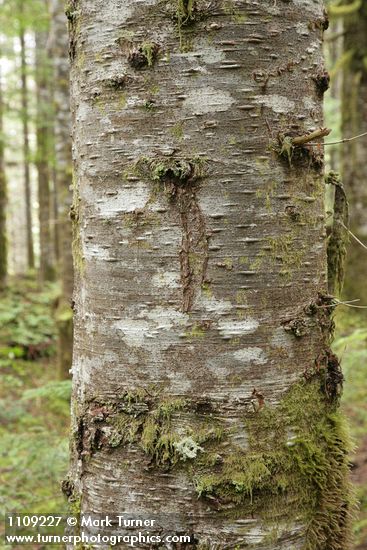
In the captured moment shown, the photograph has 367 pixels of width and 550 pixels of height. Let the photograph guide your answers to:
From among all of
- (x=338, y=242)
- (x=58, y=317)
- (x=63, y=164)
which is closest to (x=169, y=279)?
(x=338, y=242)

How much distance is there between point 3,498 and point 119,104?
8.80 ft

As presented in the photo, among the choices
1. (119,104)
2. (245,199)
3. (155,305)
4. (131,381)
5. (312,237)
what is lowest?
(131,381)

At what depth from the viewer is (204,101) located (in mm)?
1633

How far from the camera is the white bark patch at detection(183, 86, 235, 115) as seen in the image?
64.3 inches

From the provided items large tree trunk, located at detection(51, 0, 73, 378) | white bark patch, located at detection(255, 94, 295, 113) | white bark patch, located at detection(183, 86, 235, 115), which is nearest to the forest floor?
large tree trunk, located at detection(51, 0, 73, 378)

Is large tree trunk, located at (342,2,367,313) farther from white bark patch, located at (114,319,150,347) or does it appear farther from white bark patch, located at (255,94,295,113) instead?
white bark patch, located at (114,319,150,347)

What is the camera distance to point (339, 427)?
74.3 inches

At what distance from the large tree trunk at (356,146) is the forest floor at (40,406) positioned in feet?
3.26

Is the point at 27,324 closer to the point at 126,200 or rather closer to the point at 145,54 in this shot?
the point at 126,200

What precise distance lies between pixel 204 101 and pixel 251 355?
0.78m

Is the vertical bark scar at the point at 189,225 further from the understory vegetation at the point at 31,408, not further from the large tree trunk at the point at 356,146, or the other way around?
the large tree trunk at the point at 356,146

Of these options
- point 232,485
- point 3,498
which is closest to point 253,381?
point 232,485

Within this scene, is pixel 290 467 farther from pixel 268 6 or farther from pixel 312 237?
pixel 268 6

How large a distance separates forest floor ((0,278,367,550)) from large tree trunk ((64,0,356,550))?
54 cm
